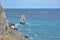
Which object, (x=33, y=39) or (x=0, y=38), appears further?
(x=33, y=39)

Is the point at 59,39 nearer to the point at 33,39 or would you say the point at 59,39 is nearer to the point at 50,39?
the point at 50,39

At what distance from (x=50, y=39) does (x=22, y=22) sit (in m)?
34.5

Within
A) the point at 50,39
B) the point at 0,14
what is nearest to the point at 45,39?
the point at 50,39

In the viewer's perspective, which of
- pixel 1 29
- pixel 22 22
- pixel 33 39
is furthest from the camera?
pixel 22 22

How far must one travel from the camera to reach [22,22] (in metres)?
86.6

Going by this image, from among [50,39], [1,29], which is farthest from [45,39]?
[1,29]

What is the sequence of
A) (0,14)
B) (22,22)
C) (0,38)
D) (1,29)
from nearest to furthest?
1. (0,38)
2. (1,29)
3. (0,14)
4. (22,22)

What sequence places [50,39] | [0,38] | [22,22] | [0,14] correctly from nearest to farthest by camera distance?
[0,38] → [0,14] → [50,39] → [22,22]

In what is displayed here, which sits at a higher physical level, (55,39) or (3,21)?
(3,21)

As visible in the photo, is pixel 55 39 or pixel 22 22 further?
pixel 22 22

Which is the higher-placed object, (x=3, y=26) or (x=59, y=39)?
(x=3, y=26)

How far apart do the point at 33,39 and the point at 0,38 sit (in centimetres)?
2091

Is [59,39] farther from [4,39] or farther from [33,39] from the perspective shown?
[4,39]

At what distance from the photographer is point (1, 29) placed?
1321 inches
